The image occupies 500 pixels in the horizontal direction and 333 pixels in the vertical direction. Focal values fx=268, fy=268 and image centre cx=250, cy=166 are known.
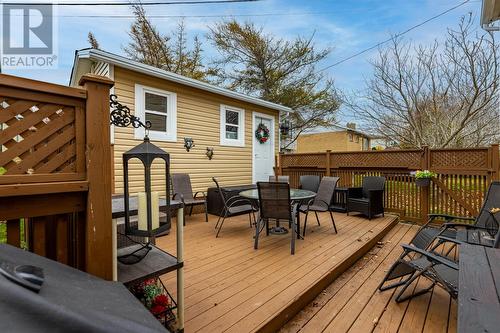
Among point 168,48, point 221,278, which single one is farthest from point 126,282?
point 168,48

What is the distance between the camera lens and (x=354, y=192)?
630 centimetres

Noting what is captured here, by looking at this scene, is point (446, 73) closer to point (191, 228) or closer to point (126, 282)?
point (191, 228)

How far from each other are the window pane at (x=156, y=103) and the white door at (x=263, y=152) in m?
2.85

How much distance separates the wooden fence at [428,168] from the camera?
5043mm

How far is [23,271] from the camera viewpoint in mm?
887

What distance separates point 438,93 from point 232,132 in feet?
23.5

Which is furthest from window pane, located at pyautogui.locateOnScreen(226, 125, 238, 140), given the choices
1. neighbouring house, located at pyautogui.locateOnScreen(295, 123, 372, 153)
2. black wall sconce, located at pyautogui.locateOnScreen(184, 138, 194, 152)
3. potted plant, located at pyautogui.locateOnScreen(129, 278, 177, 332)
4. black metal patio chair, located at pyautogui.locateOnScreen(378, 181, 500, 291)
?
neighbouring house, located at pyautogui.locateOnScreen(295, 123, 372, 153)

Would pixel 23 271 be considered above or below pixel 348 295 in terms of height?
above

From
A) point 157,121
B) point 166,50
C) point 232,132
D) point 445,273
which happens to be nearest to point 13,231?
point 445,273

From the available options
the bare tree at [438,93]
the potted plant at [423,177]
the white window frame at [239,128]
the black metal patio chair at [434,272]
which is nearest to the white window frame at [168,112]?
the white window frame at [239,128]

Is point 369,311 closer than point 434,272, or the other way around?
point 434,272

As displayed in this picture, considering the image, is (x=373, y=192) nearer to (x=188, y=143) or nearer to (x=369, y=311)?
(x=369, y=311)

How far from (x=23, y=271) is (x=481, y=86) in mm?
10916

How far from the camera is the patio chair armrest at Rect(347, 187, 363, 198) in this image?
20.5 feet
